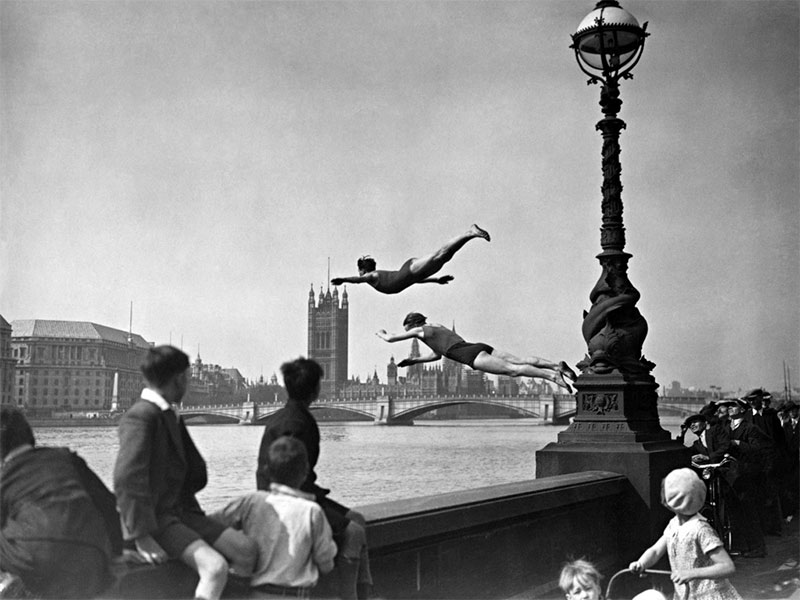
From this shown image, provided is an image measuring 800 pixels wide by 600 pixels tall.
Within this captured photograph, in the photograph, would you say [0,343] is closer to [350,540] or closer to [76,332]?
[350,540]

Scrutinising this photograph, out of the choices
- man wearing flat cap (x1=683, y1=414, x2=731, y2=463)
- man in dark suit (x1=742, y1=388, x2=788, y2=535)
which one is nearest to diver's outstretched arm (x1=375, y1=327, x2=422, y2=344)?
man wearing flat cap (x1=683, y1=414, x2=731, y2=463)

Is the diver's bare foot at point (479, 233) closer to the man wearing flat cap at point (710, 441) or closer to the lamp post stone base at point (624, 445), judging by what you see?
the lamp post stone base at point (624, 445)

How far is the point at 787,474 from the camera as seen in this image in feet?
39.0

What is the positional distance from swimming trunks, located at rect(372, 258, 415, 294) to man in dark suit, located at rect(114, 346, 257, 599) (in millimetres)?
1340

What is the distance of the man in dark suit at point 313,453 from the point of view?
3441 mm

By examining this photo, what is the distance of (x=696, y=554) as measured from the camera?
14.2ft

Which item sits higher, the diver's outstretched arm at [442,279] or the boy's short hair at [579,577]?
the diver's outstretched arm at [442,279]

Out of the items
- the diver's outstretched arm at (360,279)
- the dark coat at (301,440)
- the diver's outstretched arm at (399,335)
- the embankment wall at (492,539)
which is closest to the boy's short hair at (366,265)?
the diver's outstretched arm at (360,279)

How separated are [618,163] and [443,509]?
4.18 metres

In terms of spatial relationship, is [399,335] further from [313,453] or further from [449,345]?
[313,453]

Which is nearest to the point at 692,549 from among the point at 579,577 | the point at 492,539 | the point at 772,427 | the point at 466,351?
the point at 579,577

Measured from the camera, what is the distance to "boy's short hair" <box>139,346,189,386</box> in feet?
10.2

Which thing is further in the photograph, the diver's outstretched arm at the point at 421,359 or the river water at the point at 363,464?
the river water at the point at 363,464

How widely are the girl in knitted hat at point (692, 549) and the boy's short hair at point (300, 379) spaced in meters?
1.89
